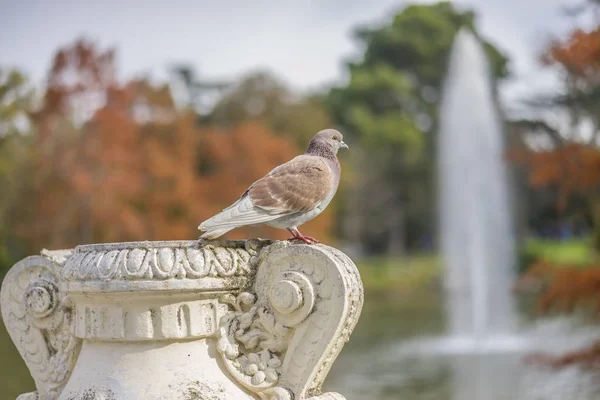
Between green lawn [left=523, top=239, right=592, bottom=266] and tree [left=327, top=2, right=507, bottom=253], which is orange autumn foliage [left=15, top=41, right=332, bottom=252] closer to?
tree [left=327, top=2, right=507, bottom=253]

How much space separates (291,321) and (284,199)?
47 centimetres

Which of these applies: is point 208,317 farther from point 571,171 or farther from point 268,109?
point 268,109

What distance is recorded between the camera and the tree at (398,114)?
97.7 ft

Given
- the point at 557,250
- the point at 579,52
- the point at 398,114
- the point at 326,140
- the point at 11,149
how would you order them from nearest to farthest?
the point at 326,140 → the point at 579,52 → the point at 11,149 → the point at 557,250 → the point at 398,114

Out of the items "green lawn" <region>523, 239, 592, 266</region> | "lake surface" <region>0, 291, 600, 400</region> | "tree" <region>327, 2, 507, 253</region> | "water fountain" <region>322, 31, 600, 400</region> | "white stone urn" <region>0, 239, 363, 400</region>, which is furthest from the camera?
"tree" <region>327, 2, 507, 253</region>

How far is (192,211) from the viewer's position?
16828 mm

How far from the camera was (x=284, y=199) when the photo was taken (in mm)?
2826

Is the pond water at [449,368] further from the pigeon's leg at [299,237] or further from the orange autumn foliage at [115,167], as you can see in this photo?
the pigeon's leg at [299,237]

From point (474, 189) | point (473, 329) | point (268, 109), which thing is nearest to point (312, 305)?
point (473, 329)

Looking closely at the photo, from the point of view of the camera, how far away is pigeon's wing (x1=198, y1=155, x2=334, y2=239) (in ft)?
9.00

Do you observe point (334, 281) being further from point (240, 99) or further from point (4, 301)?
point (240, 99)

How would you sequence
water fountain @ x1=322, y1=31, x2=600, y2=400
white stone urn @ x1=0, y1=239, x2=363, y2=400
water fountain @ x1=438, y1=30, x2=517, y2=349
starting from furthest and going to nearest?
water fountain @ x1=438, y1=30, x2=517, y2=349, water fountain @ x1=322, y1=31, x2=600, y2=400, white stone urn @ x1=0, y1=239, x2=363, y2=400

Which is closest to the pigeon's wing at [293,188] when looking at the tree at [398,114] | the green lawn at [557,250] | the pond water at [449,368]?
the pond water at [449,368]

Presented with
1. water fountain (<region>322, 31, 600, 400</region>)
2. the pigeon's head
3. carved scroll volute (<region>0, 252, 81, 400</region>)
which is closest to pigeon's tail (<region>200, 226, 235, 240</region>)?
the pigeon's head
